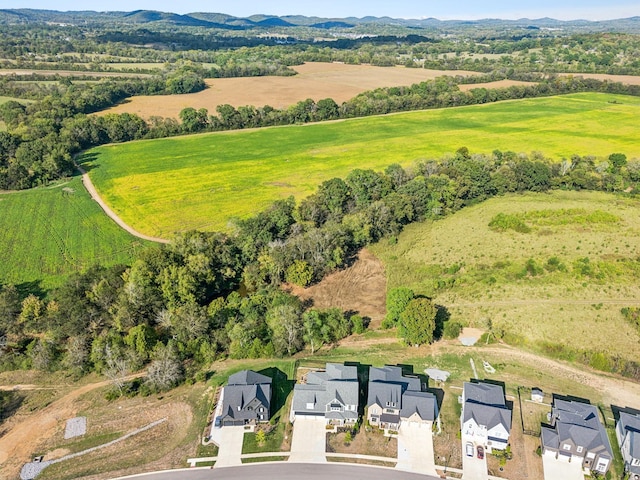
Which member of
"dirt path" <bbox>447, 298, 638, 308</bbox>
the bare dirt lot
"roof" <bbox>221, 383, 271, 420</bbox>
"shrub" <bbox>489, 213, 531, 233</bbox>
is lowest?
"roof" <bbox>221, 383, 271, 420</bbox>

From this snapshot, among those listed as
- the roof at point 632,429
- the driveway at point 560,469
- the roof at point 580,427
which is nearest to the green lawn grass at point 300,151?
the roof at point 580,427

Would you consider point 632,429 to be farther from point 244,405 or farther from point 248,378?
point 248,378

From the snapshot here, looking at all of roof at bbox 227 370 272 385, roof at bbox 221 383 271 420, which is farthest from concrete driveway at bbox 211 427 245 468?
roof at bbox 227 370 272 385

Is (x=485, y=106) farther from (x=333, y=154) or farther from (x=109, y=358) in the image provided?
(x=109, y=358)

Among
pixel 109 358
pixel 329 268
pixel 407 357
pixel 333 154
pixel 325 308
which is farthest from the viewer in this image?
pixel 333 154

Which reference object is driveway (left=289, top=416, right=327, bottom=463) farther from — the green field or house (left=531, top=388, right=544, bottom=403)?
the green field

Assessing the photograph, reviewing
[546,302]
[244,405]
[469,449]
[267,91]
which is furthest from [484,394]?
[267,91]

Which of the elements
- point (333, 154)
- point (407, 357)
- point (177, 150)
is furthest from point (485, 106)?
point (407, 357)
